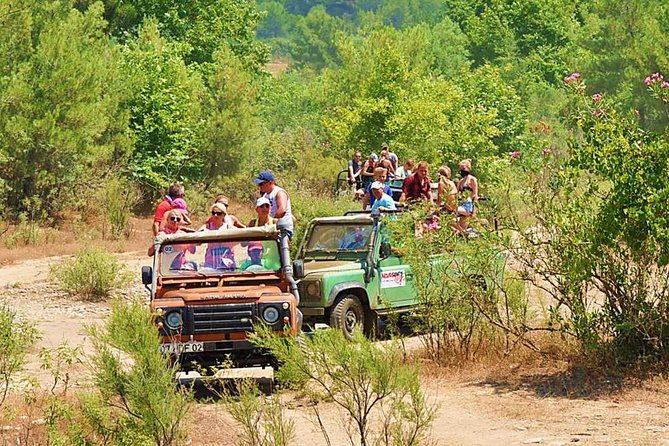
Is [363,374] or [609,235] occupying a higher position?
[609,235]

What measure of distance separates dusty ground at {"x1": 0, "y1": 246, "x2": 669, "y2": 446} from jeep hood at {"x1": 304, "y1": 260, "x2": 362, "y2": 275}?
2.44 m

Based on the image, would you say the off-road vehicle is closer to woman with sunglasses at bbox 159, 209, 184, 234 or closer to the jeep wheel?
woman with sunglasses at bbox 159, 209, 184, 234

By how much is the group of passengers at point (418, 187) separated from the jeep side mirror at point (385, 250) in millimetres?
441

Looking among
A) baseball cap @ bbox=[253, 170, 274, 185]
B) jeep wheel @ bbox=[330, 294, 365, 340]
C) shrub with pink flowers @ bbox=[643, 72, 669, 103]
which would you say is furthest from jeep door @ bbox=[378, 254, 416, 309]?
shrub with pink flowers @ bbox=[643, 72, 669, 103]

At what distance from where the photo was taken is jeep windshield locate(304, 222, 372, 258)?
15.5 m

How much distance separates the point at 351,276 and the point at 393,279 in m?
0.80

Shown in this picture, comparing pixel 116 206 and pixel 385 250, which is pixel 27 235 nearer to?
pixel 116 206

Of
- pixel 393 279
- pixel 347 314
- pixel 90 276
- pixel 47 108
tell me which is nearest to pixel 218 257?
pixel 347 314

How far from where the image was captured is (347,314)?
14828 millimetres

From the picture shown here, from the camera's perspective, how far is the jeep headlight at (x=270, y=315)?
38.8 feet

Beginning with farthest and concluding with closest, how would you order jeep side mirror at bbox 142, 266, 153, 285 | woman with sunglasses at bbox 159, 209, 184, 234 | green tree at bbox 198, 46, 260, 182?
green tree at bbox 198, 46, 260, 182
woman with sunglasses at bbox 159, 209, 184, 234
jeep side mirror at bbox 142, 266, 153, 285

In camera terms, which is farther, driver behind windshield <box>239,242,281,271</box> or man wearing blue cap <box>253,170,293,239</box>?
man wearing blue cap <box>253,170,293,239</box>

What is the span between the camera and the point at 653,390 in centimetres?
1130

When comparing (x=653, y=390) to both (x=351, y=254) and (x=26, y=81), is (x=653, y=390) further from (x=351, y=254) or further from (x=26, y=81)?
(x=26, y=81)
